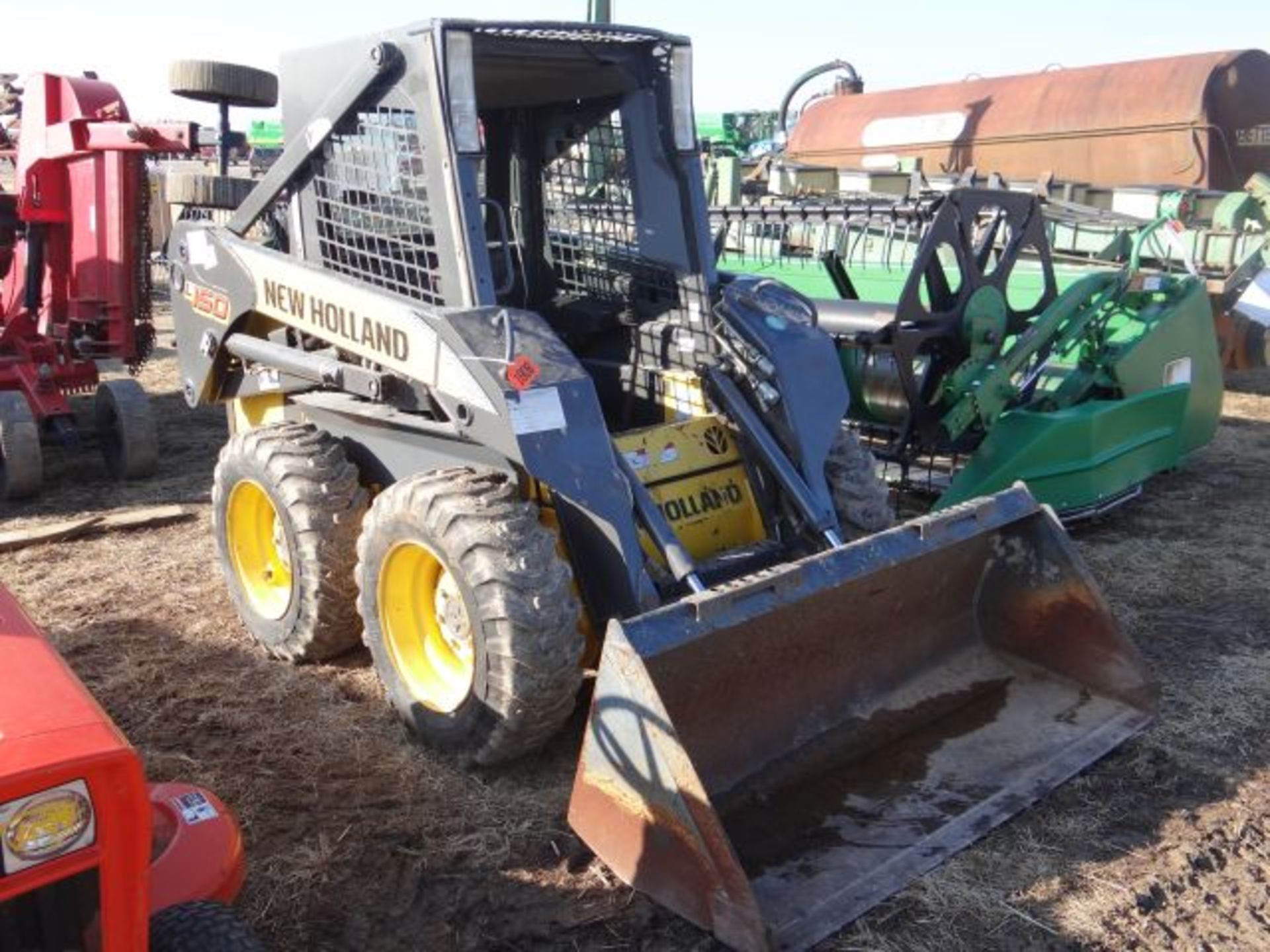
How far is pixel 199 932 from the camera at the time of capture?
1914 millimetres

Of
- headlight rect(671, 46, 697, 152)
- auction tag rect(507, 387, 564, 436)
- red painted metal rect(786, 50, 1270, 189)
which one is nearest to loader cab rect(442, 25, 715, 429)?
headlight rect(671, 46, 697, 152)

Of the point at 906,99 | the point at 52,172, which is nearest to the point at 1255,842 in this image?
the point at 52,172

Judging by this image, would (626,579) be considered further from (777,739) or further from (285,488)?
(285,488)

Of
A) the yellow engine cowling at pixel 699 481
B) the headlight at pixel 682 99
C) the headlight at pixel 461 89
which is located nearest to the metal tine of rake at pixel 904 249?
the headlight at pixel 682 99

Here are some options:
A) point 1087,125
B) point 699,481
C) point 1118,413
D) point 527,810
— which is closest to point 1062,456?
point 1118,413

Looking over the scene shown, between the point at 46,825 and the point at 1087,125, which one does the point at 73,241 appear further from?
the point at 1087,125

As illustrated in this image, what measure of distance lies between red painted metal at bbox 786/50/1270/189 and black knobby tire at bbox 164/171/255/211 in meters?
9.13

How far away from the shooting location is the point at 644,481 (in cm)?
370

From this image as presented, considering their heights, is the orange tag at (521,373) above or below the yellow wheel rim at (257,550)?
above

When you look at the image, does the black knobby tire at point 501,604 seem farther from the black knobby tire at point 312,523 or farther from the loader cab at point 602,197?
the loader cab at point 602,197

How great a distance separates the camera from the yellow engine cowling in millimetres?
3723

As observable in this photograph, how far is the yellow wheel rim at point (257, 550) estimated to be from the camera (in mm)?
4332

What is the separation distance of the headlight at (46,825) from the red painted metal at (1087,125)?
11202mm

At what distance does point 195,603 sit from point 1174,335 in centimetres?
504
